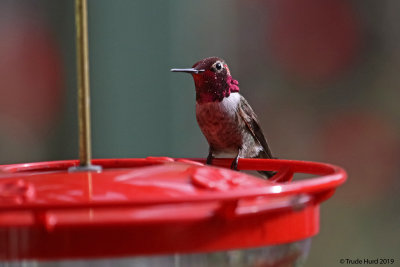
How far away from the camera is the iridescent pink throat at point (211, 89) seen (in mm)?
2799

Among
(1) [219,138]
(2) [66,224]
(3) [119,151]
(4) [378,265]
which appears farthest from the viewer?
(4) [378,265]

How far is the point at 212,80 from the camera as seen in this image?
279 centimetres

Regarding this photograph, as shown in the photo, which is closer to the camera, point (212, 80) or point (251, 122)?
point (212, 80)

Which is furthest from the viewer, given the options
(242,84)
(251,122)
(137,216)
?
(242,84)

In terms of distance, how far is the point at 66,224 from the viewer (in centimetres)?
71

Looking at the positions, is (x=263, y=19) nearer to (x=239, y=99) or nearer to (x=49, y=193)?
(x=239, y=99)

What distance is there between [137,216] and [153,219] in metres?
0.02

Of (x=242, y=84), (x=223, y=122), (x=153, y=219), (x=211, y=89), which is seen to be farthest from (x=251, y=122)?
(x=153, y=219)

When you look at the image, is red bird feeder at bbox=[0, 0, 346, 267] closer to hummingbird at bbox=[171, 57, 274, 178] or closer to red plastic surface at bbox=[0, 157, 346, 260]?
red plastic surface at bbox=[0, 157, 346, 260]

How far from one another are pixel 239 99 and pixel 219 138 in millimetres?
225

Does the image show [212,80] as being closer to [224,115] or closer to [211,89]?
[211,89]

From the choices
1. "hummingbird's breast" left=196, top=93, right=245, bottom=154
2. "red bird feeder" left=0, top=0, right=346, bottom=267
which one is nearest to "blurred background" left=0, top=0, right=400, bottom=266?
"hummingbird's breast" left=196, top=93, right=245, bottom=154

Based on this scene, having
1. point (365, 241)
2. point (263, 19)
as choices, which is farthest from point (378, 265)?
point (263, 19)

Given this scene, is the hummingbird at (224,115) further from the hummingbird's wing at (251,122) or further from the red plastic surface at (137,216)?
the red plastic surface at (137,216)
